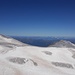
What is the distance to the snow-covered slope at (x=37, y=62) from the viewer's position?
45.4 meters

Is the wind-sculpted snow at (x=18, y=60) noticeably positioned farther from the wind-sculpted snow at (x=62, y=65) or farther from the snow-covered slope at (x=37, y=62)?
the wind-sculpted snow at (x=62, y=65)

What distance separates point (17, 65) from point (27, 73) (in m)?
6.34

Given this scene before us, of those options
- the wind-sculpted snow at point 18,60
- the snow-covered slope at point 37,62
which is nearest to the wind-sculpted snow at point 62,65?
the snow-covered slope at point 37,62

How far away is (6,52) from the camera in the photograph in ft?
195

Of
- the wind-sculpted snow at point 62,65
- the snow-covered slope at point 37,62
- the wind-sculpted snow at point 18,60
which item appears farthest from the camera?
the wind-sculpted snow at point 62,65

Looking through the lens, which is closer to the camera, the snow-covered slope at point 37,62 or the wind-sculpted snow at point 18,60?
the snow-covered slope at point 37,62

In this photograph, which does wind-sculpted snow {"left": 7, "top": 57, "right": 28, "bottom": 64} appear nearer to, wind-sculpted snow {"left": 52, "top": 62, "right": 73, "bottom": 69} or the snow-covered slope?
the snow-covered slope

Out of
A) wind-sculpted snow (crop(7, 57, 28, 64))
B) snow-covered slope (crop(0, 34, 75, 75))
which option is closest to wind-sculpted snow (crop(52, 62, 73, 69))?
snow-covered slope (crop(0, 34, 75, 75))

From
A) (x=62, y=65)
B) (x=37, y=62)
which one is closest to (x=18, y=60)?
(x=37, y=62)

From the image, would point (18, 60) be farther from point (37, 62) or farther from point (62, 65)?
point (62, 65)

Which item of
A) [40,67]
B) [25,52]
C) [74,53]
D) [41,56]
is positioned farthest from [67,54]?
[40,67]

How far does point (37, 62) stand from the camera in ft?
176

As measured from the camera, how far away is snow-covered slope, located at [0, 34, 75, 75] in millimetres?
45375

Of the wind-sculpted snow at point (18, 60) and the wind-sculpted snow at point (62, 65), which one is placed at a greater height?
the wind-sculpted snow at point (18, 60)
